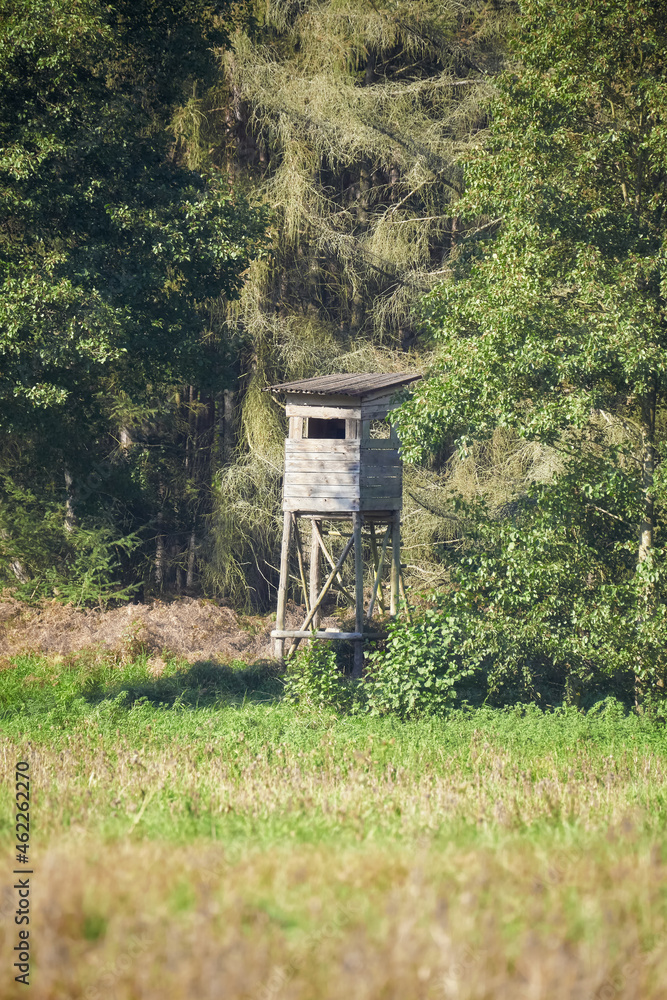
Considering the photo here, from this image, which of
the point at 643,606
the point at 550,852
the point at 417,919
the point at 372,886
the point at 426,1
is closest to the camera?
the point at 417,919

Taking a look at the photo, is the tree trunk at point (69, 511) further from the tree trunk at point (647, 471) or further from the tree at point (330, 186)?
the tree trunk at point (647, 471)

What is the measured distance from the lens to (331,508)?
1689cm

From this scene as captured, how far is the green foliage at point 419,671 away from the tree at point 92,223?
601 centimetres

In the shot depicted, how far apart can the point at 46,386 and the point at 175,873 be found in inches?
387

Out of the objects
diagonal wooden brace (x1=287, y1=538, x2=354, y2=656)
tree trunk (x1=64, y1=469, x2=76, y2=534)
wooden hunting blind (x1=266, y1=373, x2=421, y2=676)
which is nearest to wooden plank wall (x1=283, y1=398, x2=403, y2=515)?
wooden hunting blind (x1=266, y1=373, x2=421, y2=676)

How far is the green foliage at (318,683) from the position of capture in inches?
554

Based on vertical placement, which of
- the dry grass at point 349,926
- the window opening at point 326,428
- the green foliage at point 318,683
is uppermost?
the window opening at point 326,428

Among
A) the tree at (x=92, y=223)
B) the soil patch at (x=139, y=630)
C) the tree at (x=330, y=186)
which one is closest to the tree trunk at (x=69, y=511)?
the soil patch at (x=139, y=630)

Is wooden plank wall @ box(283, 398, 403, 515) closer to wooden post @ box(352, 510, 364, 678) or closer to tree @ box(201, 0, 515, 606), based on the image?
wooden post @ box(352, 510, 364, 678)

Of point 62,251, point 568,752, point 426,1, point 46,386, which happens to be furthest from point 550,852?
point 426,1

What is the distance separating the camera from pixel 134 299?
14602mm

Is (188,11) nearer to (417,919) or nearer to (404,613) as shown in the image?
(404,613)

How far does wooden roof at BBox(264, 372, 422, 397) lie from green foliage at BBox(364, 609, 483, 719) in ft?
14.7

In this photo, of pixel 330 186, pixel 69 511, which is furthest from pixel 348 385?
pixel 330 186
